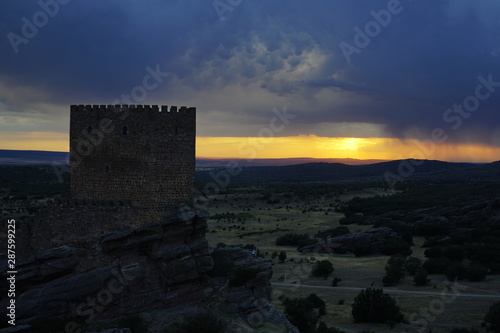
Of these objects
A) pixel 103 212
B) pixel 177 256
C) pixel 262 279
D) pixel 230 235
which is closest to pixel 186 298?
pixel 177 256

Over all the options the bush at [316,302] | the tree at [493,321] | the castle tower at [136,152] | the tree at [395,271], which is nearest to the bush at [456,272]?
the tree at [395,271]

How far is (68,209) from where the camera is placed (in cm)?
2078

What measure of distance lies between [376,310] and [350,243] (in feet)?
70.0

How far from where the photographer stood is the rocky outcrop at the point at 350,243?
153ft

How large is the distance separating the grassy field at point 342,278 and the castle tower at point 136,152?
1083cm

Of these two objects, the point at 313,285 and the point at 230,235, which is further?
the point at 230,235

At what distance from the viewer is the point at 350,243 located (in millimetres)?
47125

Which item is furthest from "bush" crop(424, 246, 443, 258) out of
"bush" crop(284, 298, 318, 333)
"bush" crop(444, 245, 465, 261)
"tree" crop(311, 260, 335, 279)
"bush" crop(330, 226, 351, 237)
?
"bush" crop(284, 298, 318, 333)

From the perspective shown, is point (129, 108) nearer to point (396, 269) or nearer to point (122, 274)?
point (122, 274)

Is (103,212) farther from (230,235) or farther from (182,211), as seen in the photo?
(230,235)

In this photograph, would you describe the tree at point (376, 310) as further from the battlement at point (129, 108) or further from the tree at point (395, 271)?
the battlement at point (129, 108)

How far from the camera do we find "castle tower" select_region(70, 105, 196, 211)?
21.5m

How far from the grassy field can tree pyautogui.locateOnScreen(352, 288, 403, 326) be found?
0.50 meters

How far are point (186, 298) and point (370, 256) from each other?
1132 inches
